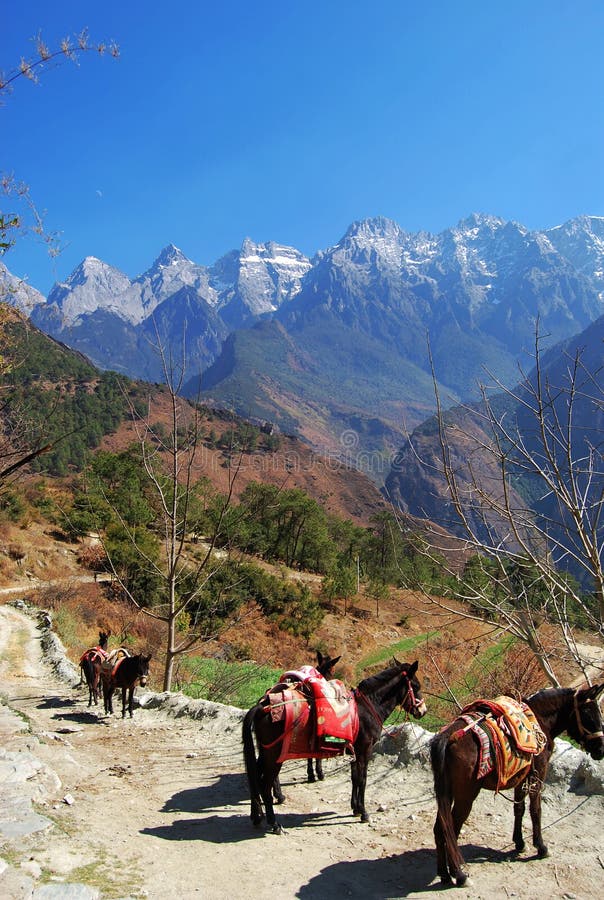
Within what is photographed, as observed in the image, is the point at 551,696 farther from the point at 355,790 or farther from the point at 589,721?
the point at 355,790

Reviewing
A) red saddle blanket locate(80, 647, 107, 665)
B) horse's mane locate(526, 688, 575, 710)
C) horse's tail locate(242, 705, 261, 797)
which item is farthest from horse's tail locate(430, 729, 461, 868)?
red saddle blanket locate(80, 647, 107, 665)

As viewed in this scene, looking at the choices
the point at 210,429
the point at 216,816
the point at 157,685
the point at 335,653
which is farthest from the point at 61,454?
the point at 216,816

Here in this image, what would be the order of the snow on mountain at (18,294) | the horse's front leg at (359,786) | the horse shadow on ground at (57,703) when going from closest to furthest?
the horse's front leg at (359,786) → the snow on mountain at (18,294) → the horse shadow on ground at (57,703)

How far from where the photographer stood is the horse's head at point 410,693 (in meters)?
6.60

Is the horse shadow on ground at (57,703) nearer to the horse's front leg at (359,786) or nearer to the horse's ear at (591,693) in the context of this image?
the horse's front leg at (359,786)

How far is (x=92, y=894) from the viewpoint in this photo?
4.07m

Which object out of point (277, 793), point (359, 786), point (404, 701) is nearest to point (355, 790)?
point (359, 786)

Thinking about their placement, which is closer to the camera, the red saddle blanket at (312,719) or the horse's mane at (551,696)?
the horse's mane at (551,696)

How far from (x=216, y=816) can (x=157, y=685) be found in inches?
305

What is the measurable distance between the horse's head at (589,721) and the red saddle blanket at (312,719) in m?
2.20

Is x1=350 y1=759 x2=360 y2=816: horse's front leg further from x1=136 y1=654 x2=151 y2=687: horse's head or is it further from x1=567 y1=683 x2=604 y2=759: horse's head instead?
x1=136 y1=654 x2=151 y2=687: horse's head

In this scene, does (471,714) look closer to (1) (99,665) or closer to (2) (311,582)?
(1) (99,665)

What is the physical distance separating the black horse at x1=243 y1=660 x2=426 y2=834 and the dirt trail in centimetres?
29

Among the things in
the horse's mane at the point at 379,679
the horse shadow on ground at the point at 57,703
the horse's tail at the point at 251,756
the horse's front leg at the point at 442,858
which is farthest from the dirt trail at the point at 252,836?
the horse shadow on ground at the point at 57,703
